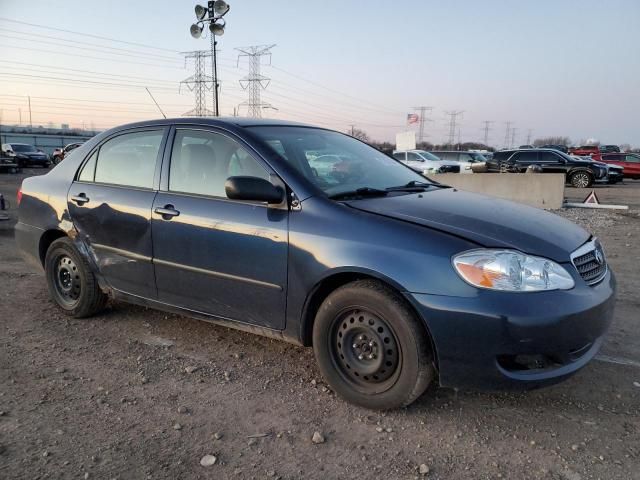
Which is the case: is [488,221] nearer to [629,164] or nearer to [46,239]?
[46,239]

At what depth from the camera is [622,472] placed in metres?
2.32

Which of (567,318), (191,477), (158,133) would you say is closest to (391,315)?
(567,318)

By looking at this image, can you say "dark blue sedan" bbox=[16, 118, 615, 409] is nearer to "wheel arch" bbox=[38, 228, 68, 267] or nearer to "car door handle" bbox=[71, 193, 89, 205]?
"car door handle" bbox=[71, 193, 89, 205]

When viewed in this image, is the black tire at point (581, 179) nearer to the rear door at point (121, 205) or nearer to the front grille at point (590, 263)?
the front grille at point (590, 263)

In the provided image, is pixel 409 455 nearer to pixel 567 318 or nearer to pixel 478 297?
pixel 478 297

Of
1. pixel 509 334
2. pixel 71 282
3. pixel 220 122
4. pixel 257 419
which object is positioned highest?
pixel 220 122

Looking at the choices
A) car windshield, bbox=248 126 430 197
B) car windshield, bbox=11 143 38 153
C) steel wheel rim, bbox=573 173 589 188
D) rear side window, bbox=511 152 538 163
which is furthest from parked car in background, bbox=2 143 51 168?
car windshield, bbox=248 126 430 197

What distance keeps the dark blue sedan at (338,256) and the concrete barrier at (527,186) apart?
960cm

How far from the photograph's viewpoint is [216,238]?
10.6 ft

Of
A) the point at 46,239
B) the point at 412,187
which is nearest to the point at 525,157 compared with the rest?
the point at 412,187

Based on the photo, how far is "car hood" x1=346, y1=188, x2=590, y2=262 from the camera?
2.65 metres

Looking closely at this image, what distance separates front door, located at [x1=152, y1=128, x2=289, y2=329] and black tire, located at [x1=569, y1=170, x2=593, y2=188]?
20.3 meters

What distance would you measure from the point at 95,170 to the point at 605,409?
401 centimetres

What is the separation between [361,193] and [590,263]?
1391 millimetres
